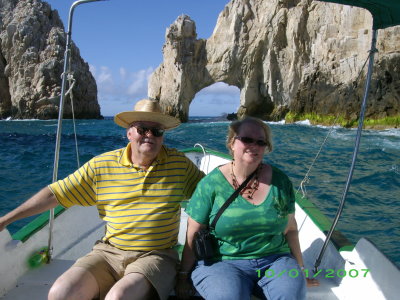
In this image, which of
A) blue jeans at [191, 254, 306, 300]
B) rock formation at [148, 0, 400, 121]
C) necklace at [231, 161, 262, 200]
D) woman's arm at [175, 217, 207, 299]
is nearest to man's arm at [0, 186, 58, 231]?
woman's arm at [175, 217, 207, 299]

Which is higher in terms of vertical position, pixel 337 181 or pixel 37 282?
pixel 37 282

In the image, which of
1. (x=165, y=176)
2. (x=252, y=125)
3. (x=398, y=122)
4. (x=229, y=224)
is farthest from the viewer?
(x=398, y=122)

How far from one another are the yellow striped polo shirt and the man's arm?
0.14ft

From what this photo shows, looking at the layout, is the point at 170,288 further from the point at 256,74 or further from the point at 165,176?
the point at 256,74

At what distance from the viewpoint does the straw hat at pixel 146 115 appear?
2.17 m

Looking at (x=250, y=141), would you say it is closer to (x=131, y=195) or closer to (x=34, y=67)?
(x=131, y=195)

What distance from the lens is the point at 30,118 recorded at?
50.8 metres

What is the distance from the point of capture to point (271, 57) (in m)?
40.2

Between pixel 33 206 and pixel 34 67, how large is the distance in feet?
188

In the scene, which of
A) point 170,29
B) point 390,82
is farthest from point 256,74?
point 390,82

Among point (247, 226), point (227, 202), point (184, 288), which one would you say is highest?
point (227, 202)

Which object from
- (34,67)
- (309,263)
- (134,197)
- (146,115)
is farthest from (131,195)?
(34,67)

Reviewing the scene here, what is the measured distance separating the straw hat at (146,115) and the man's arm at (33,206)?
640 mm

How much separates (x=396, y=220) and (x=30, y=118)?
53.4 metres
